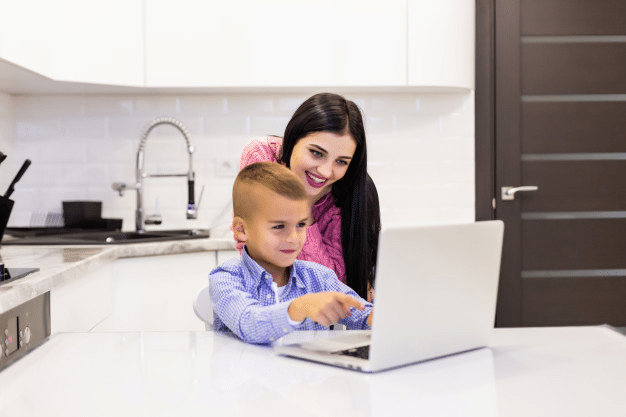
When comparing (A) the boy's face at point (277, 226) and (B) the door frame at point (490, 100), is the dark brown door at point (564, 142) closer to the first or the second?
(B) the door frame at point (490, 100)

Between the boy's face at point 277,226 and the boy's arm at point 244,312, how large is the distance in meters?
0.08

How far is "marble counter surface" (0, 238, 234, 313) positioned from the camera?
168cm

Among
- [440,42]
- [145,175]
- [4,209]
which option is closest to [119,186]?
[145,175]

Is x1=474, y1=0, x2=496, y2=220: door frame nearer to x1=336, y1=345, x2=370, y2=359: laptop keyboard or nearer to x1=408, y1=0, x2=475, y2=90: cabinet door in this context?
x1=408, y1=0, x2=475, y2=90: cabinet door

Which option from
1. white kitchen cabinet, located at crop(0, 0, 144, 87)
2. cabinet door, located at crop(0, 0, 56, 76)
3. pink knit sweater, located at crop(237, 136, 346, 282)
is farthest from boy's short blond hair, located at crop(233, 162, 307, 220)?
white kitchen cabinet, located at crop(0, 0, 144, 87)

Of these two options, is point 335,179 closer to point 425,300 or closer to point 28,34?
point 425,300

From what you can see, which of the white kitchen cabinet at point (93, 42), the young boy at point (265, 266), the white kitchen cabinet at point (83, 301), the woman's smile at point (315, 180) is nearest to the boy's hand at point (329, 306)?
the young boy at point (265, 266)

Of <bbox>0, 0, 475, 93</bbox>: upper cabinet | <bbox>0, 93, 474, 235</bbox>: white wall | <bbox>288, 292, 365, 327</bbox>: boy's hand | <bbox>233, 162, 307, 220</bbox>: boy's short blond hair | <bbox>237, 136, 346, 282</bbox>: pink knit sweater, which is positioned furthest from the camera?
<bbox>0, 93, 474, 235</bbox>: white wall

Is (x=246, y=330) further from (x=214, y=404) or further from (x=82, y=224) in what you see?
(x=82, y=224)

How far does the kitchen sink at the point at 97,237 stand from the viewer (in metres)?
2.79

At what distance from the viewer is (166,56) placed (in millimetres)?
3166

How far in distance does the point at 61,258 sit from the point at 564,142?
7.70 ft

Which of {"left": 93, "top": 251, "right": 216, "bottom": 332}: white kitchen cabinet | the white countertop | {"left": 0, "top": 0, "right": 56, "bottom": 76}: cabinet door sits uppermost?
{"left": 0, "top": 0, "right": 56, "bottom": 76}: cabinet door

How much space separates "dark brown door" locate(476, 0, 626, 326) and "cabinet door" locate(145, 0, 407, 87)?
64cm
